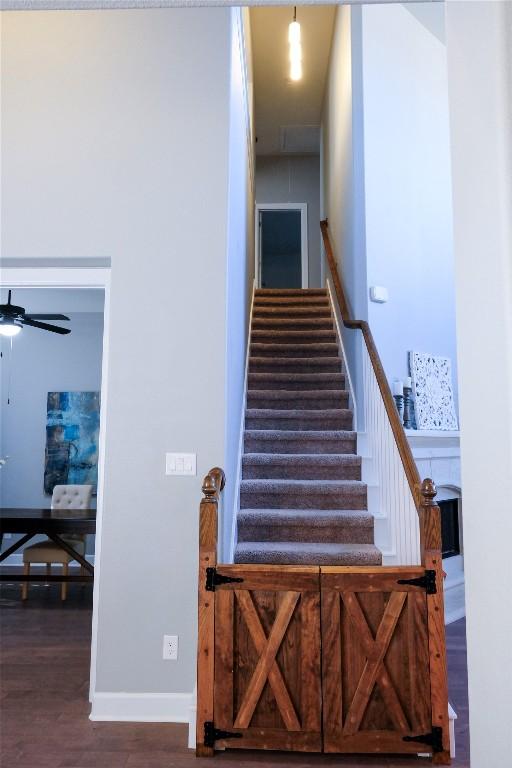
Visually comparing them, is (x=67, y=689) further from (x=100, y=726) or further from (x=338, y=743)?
(x=338, y=743)

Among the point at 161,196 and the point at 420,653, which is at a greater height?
the point at 161,196

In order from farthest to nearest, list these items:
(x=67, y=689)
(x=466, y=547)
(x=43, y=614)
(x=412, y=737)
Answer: (x=43, y=614)
(x=67, y=689)
(x=412, y=737)
(x=466, y=547)

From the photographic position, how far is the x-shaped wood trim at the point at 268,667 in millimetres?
2303

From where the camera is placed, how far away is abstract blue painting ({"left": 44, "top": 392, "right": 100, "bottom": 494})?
6184 millimetres

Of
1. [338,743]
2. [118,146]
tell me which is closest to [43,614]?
[338,743]

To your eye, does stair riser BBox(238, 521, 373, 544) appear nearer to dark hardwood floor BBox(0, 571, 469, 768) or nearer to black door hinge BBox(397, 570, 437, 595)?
dark hardwood floor BBox(0, 571, 469, 768)

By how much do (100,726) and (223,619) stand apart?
33.7 inches

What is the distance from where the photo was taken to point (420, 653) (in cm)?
230

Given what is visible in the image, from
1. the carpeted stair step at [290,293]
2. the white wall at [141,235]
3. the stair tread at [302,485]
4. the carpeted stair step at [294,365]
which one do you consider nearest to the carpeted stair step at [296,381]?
the carpeted stair step at [294,365]

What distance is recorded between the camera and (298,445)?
4.36 meters

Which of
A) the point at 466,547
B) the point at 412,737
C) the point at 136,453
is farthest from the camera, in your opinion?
the point at 136,453

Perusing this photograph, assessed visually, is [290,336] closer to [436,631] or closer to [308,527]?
[308,527]

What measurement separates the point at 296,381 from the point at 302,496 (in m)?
1.59

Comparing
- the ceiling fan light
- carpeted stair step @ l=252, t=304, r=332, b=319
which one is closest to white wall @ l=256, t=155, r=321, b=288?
carpeted stair step @ l=252, t=304, r=332, b=319
